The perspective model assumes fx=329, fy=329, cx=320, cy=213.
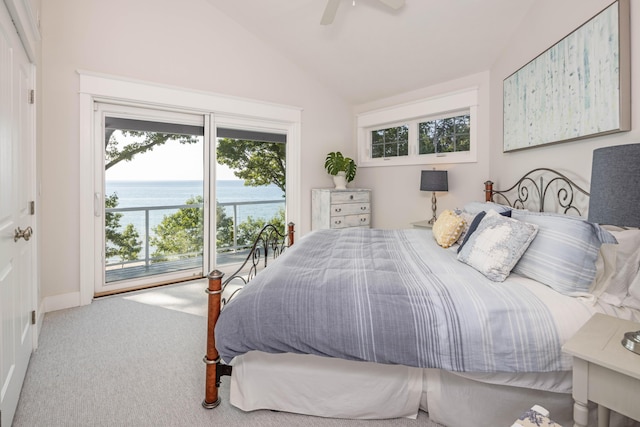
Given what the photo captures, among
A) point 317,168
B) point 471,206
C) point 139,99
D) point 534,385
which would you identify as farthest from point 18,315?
point 317,168

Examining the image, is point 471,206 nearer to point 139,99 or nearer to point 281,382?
point 281,382

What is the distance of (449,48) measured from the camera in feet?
11.3

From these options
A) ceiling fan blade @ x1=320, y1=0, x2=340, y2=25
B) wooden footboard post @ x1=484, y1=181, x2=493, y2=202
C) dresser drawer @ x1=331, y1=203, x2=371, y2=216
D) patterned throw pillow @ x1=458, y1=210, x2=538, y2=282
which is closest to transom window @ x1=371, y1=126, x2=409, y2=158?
dresser drawer @ x1=331, y1=203, x2=371, y2=216

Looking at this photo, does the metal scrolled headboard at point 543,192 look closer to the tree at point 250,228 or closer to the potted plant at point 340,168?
the potted plant at point 340,168

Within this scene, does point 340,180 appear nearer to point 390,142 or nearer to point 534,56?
point 390,142

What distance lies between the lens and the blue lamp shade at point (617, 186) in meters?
1.00

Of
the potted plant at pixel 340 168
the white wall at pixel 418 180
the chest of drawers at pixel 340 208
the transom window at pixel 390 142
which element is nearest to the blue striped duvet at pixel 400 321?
the white wall at pixel 418 180

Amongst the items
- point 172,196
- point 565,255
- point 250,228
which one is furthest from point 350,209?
point 565,255

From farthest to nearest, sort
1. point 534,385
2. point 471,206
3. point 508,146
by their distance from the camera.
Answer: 1. point 508,146
2. point 471,206
3. point 534,385

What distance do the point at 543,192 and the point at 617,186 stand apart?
1.73 meters

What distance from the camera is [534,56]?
8.81 ft

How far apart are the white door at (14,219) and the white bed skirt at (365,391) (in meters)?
1.06

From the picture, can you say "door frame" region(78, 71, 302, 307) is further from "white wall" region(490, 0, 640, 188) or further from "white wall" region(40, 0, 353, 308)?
"white wall" region(490, 0, 640, 188)

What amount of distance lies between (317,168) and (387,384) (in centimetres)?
350
